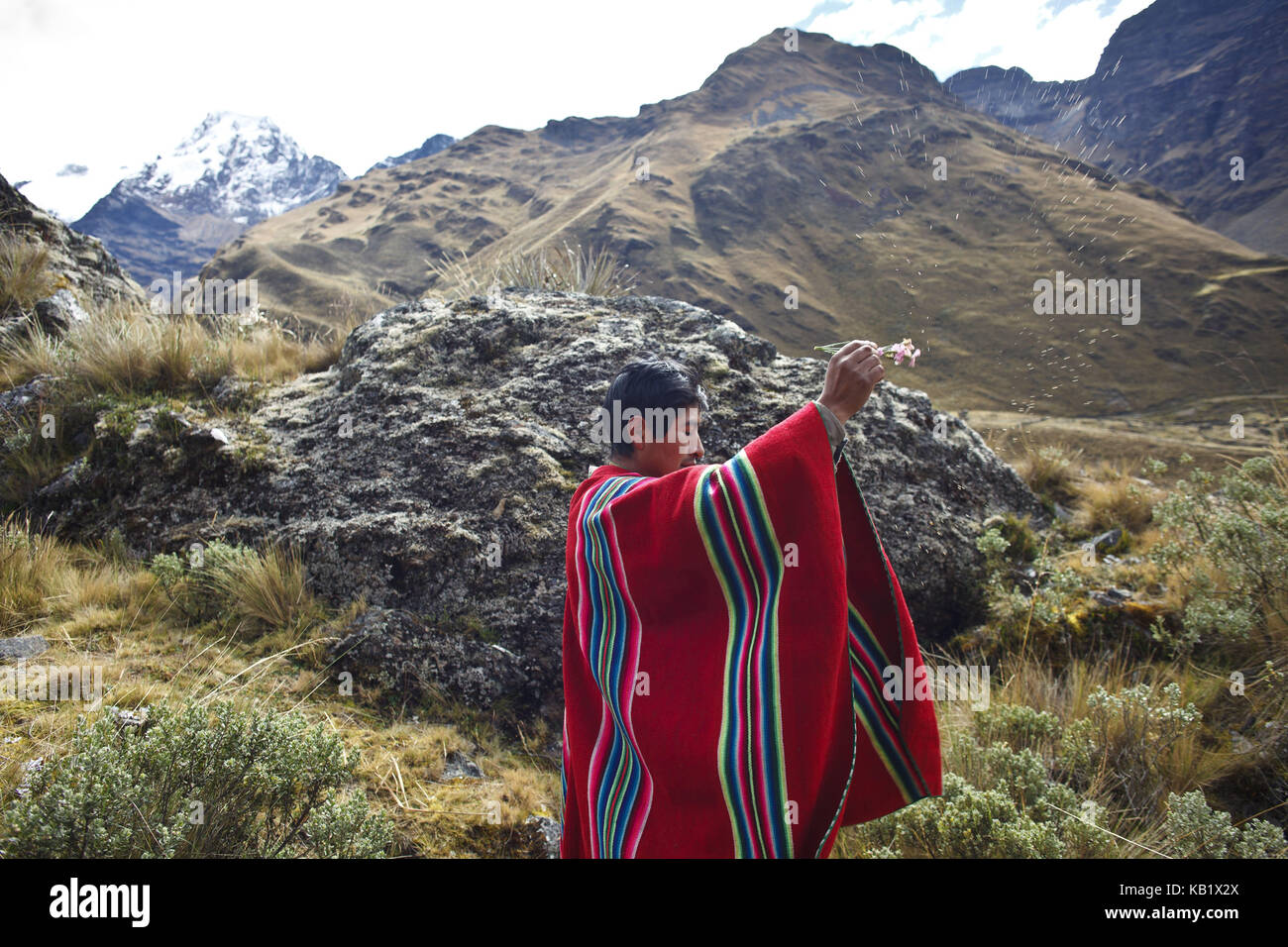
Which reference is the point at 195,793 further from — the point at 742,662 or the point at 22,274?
the point at 22,274

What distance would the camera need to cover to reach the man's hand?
1.58m

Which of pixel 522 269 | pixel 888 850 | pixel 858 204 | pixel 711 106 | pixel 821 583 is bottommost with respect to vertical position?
pixel 888 850

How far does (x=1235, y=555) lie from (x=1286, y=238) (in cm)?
12860

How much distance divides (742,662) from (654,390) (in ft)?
2.81

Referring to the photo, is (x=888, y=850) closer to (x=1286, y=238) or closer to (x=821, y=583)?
(x=821, y=583)

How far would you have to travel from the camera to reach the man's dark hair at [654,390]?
1865 mm

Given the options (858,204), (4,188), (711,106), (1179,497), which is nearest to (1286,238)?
(858,204)

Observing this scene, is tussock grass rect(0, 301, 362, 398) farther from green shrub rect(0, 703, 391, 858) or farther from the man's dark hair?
the man's dark hair

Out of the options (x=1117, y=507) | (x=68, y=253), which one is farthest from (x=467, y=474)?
(x=68, y=253)

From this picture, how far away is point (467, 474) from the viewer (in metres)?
3.54

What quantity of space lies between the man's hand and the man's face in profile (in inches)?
17.7

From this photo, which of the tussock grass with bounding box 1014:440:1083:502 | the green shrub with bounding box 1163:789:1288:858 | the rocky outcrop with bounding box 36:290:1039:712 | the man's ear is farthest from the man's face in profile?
the tussock grass with bounding box 1014:440:1083:502

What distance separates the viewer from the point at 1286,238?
86.6 m

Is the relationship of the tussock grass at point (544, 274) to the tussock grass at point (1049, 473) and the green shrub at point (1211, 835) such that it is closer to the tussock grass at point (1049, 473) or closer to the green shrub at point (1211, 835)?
the tussock grass at point (1049, 473)
